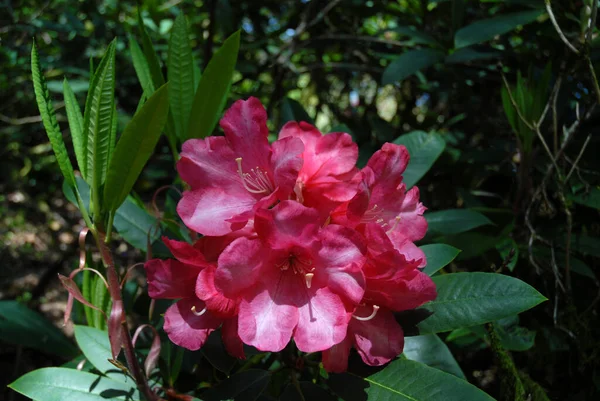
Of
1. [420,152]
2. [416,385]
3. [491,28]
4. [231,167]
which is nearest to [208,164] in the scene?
[231,167]

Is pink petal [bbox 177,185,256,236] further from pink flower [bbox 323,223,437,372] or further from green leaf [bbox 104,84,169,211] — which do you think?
pink flower [bbox 323,223,437,372]

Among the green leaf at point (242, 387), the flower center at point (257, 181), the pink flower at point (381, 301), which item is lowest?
the green leaf at point (242, 387)

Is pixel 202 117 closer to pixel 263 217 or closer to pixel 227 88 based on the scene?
pixel 227 88

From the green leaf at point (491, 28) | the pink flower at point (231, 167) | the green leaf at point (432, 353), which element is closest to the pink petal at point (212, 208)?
the pink flower at point (231, 167)

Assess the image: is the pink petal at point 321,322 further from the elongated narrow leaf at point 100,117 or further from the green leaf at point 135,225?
the green leaf at point 135,225

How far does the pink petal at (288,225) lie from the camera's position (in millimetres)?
797

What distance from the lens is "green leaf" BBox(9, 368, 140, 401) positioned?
0.94 m

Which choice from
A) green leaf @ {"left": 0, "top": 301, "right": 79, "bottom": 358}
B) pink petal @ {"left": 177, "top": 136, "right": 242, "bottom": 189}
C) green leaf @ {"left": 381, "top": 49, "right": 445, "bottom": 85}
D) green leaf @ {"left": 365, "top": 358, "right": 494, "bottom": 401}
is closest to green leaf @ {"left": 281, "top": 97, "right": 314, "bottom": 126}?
green leaf @ {"left": 381, "top": 49, "right": 445, "bottom": 85}

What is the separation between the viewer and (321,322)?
0.84 metres

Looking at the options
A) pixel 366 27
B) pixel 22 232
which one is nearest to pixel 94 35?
pixel 366 27

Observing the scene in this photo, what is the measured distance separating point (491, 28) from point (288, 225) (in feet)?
3.28

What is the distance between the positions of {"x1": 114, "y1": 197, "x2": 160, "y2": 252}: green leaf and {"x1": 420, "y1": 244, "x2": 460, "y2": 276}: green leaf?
597mm

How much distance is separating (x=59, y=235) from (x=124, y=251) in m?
0.61

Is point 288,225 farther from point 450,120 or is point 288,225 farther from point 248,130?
point 450,120
